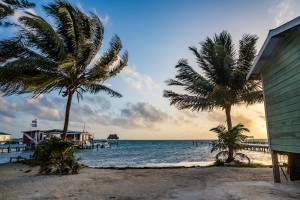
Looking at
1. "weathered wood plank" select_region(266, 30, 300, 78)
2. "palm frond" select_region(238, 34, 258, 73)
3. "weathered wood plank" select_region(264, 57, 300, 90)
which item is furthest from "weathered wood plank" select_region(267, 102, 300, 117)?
"palm frond" select_region(238, 34, 258, 73)

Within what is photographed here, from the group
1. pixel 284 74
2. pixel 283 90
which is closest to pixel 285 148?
pixel 283 90

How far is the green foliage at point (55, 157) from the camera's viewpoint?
1338 cm

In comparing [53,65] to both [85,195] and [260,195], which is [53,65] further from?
[260,195]

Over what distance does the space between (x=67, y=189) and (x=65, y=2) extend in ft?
38.7

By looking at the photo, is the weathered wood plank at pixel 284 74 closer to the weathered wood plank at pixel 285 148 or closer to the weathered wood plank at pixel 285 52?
the weathered wood plank at pixel 285 52

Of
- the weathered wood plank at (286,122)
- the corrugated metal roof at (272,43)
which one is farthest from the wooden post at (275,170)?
the corrugated metal roof at (272,43)

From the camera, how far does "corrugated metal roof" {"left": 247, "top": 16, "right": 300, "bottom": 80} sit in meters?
7.27

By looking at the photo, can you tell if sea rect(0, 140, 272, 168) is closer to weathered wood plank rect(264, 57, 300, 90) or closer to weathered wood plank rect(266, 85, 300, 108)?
weathered wood plank rect(266, 85, 300, 108)

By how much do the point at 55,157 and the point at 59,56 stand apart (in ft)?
22.2

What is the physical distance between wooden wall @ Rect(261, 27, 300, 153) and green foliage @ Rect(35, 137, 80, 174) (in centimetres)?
1047

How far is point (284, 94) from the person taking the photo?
8.41 meters

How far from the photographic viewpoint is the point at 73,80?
57.6 feet

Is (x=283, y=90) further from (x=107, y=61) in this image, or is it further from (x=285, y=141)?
(x=107, y=61)

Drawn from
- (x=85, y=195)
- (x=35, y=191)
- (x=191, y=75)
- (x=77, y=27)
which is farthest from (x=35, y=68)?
(x=191, y=75)
